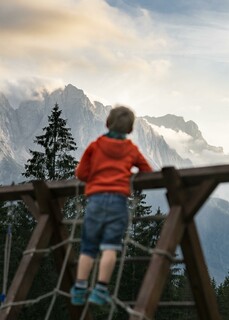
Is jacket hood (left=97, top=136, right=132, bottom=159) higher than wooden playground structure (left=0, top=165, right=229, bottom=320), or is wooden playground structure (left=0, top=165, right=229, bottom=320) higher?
jacket hood (left=97, top=136, right=132, bottom=159)

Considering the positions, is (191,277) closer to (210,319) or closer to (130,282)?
(210,319)

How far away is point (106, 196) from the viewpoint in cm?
505

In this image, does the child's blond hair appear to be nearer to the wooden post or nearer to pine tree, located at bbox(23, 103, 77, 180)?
the wooden post

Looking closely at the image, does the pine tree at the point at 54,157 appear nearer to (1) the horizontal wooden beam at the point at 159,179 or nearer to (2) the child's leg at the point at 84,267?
(1) the horizontal wooden beam at the point at 159,179

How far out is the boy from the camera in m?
4.92

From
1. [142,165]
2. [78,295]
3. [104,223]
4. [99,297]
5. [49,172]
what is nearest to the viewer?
[99,297]

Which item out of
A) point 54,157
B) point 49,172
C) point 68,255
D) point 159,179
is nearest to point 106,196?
point 159,179

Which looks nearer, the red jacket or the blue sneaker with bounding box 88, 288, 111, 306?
the blue sneaker with bounding box 88, 288, 111, 306

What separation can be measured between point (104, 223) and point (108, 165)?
518 millimetres

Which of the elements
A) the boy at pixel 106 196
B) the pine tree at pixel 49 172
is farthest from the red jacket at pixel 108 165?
the pine tree at pixel 49 172

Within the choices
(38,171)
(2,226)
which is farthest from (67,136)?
(2,226)

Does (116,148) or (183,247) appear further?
(183,247)

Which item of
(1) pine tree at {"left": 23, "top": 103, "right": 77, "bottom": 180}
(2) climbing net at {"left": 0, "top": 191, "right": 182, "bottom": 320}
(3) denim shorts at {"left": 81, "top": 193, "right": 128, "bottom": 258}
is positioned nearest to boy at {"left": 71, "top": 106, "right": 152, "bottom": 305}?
(3) denim shorts at {"left": 81, "top": 193, "right": 128, "bottom": 258}

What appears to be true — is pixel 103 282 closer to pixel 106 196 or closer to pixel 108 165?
pixel 106 196
